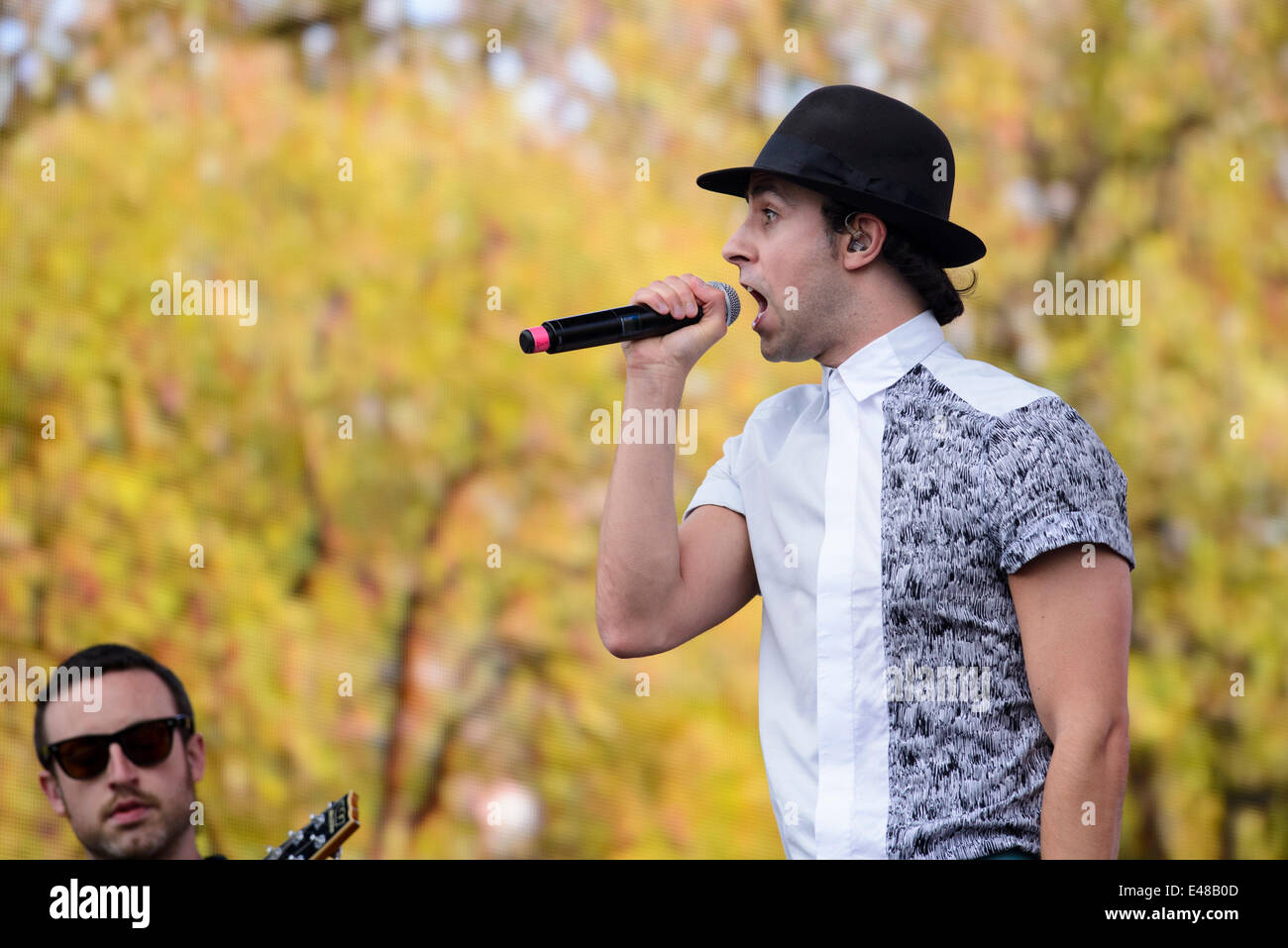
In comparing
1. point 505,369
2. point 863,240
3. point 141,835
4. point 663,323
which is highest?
point 505,369

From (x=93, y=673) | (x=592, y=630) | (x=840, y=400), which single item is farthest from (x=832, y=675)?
(x=592, y=630)

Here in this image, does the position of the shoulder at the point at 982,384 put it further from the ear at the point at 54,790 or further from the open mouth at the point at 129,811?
the ear at the point at 54,790

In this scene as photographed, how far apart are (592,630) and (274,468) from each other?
4.00 feet

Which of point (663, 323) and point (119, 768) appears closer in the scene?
point (663, 323)

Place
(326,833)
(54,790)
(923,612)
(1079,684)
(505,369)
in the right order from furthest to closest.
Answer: (505,369)
(54,790)
(326,833)
(923,612)
(1079,684)

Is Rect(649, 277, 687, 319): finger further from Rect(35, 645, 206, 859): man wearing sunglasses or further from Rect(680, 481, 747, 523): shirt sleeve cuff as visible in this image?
Rect(35, 645, 206, 859): man wearing sunglasses

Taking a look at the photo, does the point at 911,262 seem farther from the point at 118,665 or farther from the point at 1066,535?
the point at 118,665

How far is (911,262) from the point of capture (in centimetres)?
194

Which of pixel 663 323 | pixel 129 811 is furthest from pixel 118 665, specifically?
pixel 663 323

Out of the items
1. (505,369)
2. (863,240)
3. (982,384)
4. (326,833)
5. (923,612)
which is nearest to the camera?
(923,612)

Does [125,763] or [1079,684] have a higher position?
[1079,684]

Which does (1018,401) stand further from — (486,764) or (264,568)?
(264,568)

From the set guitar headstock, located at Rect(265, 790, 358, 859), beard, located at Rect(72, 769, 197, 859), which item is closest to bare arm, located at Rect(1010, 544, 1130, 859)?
guitar headstock, located at Rect(265, 790, 358, 859)

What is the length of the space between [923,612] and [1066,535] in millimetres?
214
